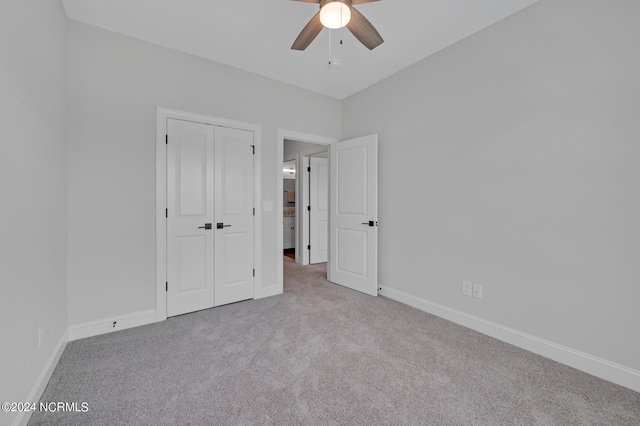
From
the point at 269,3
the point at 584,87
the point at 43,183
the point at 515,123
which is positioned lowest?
the point at 43,183

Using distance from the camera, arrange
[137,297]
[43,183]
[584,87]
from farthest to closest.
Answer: [137,297] < [584,87] < [43,183]

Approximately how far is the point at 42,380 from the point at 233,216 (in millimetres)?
1948

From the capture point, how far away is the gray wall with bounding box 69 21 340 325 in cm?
234

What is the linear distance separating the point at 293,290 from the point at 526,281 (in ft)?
8.47

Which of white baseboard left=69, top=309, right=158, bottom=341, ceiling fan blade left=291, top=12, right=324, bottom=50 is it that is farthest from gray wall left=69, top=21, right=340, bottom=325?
ceiling fan blade left=291, top=12, right=324, bottom=50

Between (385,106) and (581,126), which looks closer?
(581,126)

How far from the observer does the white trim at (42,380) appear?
4.50ft

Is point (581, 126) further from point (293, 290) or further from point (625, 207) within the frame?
point (293, 290)

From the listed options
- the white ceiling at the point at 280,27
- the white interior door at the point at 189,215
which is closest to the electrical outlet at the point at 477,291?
the white ceiling at the point at 280,27

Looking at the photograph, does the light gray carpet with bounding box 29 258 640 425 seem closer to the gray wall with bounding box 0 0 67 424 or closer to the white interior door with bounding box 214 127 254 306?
the gray wall with bounding box 0 0 67 424

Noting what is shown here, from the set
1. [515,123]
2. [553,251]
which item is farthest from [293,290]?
[515,123]

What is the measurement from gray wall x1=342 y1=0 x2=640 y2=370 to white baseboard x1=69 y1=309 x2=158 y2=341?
2.87m

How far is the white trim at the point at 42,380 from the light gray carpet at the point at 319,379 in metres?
0.04

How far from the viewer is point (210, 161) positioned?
2.99 meters
